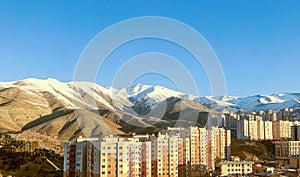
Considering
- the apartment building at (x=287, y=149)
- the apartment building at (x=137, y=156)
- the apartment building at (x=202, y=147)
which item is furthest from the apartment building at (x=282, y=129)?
the apartment building at (x=137, y=156)

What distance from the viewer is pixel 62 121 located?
770 inches

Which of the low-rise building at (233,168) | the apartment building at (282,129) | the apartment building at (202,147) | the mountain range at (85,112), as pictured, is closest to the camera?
the low-rise building at (233,168)

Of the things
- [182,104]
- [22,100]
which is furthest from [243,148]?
[22,100]

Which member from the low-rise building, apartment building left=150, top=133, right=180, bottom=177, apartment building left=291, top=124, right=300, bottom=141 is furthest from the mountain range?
apartment building left=150, top=133, right=180, bottom=177

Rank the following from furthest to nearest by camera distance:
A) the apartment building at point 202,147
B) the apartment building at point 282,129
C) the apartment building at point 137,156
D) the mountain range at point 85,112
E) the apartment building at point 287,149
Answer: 1. the mountain range at point 85,112
2. the apartment building at point 282,129
3. the apartment building at point 287,149
4. the apartment building at point 202,147
5. the apartment building at point 137,156

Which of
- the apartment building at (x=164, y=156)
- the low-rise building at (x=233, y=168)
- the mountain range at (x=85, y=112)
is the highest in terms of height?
the mountain range at (x=85, y=112)

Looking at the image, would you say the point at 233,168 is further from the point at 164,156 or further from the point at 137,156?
the point at 137,156

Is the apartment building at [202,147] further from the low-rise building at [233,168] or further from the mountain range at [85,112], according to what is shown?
the mountain range at [85,112]

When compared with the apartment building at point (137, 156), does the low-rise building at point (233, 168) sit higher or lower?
lower

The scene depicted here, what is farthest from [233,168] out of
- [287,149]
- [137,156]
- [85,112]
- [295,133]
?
[85,112]

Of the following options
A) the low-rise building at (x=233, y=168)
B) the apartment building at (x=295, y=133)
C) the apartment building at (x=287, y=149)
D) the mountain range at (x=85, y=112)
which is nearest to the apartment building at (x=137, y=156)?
the low-rise building at (x=233, y=168)

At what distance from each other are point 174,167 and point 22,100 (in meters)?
19.9

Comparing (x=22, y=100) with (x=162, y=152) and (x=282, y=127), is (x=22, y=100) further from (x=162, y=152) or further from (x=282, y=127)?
(x=162, y=152)

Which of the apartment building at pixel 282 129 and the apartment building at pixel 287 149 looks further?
the apartment building at pixel 282 129
